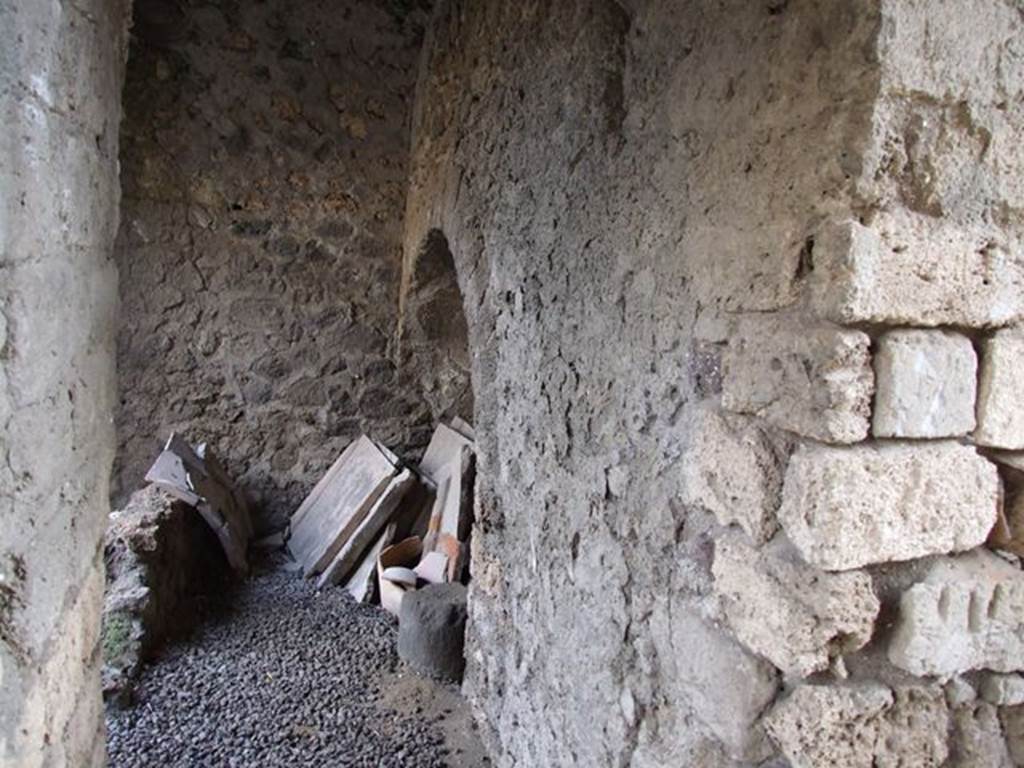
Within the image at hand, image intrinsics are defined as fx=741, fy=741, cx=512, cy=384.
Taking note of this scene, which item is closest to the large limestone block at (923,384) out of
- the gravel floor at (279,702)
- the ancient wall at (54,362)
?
the ancient wall at (54,362)

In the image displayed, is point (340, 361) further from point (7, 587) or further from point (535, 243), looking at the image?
point (7, 587)

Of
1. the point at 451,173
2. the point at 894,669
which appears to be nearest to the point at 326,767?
the point at 894,669

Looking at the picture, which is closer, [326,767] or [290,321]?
[326,767]

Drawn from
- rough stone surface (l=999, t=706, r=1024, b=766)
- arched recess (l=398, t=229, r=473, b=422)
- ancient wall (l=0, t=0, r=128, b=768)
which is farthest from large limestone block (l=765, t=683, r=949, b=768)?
arched recess (l=398, t=229, r=473, b=422)

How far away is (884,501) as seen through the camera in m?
1.06

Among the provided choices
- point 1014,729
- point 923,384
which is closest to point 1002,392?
point 923,384

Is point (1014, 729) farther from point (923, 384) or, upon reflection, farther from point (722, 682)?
point (923, 384)

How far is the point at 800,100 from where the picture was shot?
110cm

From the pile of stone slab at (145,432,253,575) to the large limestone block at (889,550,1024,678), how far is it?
3200 millimetres

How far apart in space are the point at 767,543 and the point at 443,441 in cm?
310

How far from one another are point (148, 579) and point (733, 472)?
102 inches

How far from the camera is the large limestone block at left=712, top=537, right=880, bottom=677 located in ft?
3.48

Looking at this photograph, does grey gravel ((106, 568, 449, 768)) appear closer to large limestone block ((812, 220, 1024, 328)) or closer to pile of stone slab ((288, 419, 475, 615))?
pile of stone slab ((288, 419, 475, 615))

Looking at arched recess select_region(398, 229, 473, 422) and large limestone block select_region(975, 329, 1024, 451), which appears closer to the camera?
large limestone block select_region(975, 329, 1024, 451)
